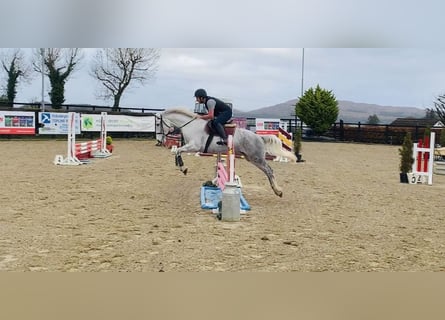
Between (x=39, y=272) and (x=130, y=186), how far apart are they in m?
2.69

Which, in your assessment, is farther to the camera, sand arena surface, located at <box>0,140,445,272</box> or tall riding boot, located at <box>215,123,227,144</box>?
tall riding boot, located at <box>215,123,227,144</box>

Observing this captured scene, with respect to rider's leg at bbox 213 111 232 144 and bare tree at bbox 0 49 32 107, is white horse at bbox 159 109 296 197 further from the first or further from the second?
bare tree at bbox 0 49 32 107

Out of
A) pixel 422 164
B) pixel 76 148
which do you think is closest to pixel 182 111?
pixel 422 164

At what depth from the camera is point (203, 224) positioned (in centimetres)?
285

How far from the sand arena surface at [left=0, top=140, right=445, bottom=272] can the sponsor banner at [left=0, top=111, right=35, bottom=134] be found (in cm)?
342

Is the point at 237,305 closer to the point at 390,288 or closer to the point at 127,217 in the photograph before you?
the point at 390,288

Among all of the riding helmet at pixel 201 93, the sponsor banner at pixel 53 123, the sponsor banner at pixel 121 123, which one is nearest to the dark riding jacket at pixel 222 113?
the riding helmet at pixel 201 93

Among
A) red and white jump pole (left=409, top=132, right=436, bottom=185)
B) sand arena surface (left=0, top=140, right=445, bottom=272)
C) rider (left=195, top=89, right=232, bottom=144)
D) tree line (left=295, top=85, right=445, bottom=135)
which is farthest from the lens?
tree line (left=295, top=85, right=445, bottom=135)

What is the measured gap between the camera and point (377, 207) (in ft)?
12.0

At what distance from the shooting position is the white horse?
3715 mm

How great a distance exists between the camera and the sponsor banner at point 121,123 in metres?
9.02

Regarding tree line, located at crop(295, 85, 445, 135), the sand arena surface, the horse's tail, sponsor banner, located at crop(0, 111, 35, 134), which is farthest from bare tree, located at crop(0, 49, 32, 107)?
sponsor banner, located at crop(0, 111, 35, 134)

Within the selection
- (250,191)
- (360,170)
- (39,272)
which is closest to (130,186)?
(250,191)

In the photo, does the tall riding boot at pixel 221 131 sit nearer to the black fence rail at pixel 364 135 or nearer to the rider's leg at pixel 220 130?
the rider's leg at pixel 220 130
